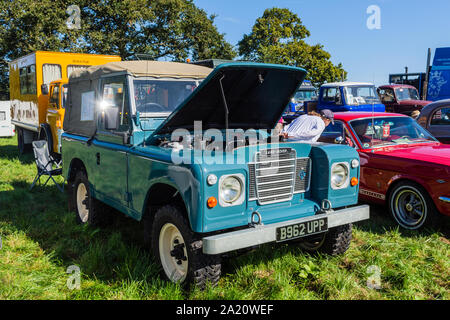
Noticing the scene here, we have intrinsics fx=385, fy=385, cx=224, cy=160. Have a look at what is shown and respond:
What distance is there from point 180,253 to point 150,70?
2.06 meters

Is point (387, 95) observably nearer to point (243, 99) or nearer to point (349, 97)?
point (349, 97)

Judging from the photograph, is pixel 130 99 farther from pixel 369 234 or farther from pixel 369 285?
pixel 369 234

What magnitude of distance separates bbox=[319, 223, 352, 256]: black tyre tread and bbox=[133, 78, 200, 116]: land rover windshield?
2.23 metres

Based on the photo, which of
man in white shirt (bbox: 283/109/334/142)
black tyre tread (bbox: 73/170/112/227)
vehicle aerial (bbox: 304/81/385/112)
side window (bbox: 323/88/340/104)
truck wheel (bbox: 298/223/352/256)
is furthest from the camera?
side window (bbox: 323/88/340/104)

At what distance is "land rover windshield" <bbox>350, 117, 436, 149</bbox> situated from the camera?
5.85 m

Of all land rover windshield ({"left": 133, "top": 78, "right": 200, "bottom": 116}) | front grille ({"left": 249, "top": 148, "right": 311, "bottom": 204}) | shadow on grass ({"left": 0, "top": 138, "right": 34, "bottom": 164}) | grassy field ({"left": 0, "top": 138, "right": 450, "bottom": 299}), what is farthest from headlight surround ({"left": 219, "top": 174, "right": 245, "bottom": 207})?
shadow on grass ({"left": 0, "top": 138, "right": 34, "bottom": 164})

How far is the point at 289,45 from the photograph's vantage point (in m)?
37.2

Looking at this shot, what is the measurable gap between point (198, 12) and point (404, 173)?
2567 cm

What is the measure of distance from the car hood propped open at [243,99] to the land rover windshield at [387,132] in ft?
5.87

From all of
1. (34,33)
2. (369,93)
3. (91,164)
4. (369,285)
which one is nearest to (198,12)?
(34,33)

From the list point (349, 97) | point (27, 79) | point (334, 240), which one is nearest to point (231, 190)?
point (334, 240)

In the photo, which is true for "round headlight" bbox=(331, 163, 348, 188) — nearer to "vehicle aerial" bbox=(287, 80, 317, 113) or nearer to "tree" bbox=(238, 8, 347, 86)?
"vehicle aerial" bbox=(287, 80, 317, 113)

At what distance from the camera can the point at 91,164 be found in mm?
4887
